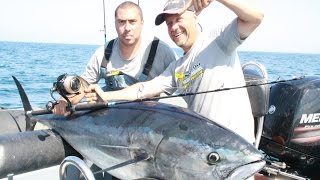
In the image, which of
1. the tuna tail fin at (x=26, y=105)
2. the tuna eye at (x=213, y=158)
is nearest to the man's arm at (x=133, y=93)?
the tuna tail fin at (x=26, y=105)

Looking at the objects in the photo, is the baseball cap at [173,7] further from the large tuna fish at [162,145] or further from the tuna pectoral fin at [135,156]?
the tuna pectoral fin at [135,156]

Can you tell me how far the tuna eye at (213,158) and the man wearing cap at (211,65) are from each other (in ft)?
2.36

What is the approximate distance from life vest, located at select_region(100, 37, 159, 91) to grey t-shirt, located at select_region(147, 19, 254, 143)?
1.14 meters

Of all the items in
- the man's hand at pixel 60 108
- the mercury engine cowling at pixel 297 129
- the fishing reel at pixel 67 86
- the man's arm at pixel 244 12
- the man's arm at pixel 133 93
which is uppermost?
the man's arm at pixel 244 12

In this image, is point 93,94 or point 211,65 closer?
point 211,65

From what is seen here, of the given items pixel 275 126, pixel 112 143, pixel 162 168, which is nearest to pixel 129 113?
pixel 112 143

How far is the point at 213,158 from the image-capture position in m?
2.30

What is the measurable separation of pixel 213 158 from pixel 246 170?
203 millimetres

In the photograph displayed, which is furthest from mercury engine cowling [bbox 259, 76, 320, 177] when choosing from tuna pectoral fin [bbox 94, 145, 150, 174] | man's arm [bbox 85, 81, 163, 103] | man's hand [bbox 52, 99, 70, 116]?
man's hand [bbox 52, 99, 70, 116]

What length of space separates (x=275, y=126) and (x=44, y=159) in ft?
8.07

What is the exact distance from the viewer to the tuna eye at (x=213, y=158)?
2.29m

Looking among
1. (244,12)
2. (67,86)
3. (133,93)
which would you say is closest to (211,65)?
(244,12)

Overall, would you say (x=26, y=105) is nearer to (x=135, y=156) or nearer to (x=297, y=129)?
(x=135, y=156)

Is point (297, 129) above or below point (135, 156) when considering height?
below
